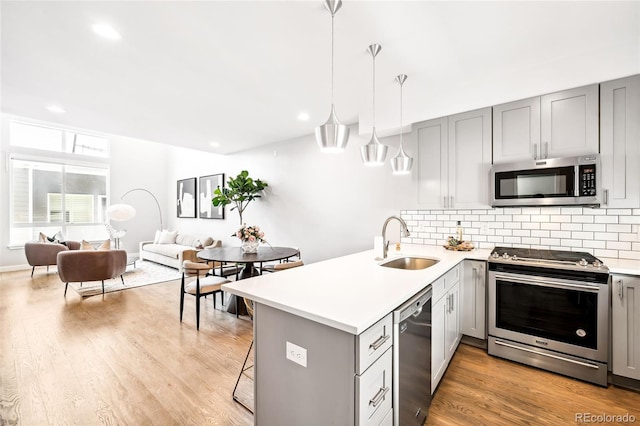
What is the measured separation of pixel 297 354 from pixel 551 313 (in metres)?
2.27

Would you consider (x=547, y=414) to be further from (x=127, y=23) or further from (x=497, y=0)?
(x=127, y=23)

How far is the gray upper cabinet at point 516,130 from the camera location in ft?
8.23

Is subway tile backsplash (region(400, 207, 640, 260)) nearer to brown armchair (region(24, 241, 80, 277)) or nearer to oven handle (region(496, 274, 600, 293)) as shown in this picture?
oven handle (region(496, 274, 600, 293))

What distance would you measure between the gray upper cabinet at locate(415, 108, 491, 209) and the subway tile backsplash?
0.32 meters

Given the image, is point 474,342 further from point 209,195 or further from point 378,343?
point 209,195

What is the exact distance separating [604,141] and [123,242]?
32.7ft

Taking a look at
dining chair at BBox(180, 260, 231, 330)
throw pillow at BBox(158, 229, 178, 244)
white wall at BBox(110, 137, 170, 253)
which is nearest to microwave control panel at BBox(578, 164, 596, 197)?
dining chair at BBox(180, 260, 231, 330)

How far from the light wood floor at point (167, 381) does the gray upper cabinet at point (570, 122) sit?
1.94 m

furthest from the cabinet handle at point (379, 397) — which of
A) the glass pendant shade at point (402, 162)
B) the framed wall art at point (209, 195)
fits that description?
the framed wall art at point (209, 195)

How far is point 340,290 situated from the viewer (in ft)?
4.96

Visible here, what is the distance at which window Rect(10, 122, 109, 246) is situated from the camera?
6191mm

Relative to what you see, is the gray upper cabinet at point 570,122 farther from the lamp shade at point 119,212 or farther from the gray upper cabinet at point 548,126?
the lamp shade at point 119,212

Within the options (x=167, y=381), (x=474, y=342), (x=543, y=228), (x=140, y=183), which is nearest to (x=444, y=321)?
(x=474, y=342)

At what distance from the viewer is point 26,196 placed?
629 centimetres
